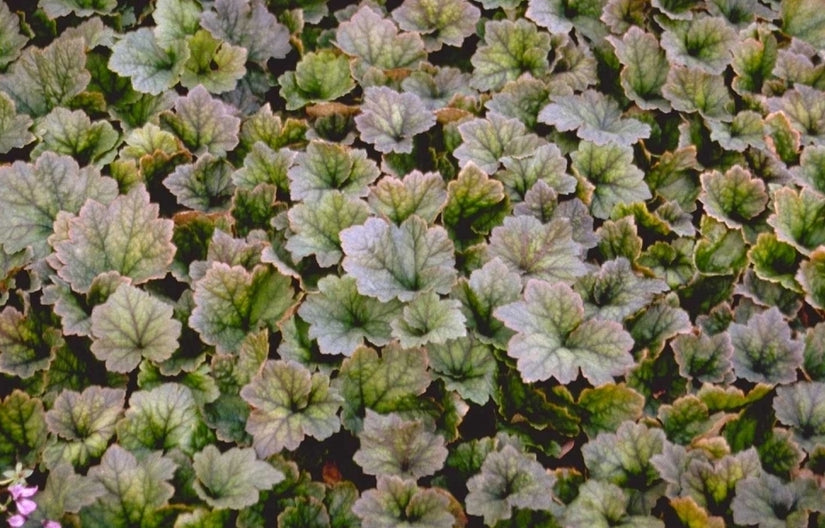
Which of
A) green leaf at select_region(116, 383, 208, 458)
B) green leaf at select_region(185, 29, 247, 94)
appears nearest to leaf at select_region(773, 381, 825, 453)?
green leaf at select_region(116, 383, 208, 458)

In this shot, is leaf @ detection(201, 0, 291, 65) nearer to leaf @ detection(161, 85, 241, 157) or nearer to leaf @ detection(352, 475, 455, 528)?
leaf @ detection(161, 85, 241, 157)

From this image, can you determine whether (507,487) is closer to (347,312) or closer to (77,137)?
(347,312)

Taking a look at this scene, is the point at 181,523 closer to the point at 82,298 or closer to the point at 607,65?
the point at 82,298

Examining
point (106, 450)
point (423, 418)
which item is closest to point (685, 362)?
point (423, 418)

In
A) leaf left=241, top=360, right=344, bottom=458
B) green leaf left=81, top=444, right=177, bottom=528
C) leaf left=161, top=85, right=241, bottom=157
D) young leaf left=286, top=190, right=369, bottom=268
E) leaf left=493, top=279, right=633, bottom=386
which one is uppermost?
leaf left=161, top=85, right=241, bottom=157

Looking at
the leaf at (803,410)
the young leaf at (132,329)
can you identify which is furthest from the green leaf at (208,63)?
the leaf at (803,410)

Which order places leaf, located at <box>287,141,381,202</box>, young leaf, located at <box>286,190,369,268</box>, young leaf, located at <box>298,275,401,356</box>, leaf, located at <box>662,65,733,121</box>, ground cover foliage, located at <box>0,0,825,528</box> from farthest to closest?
1. leaf, located at <box>662,65,733,121</box>
2. leaf, located at <box>287,141,381,202</box>
3. young leaf, located at <box>286,190,369,268</box>
4. young leaf, located at <box>298,275,401,356</box>
5. ground cover foliage, located at <box>0,0,825,528</box>

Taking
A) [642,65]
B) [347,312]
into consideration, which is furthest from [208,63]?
[642,65]
